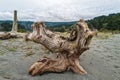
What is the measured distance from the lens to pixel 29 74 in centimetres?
578

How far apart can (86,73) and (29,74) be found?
1.25m

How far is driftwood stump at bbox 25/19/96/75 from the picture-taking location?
19.2 feet

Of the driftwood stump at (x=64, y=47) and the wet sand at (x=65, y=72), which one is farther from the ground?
the driftwood stump at (x=64, y=47)

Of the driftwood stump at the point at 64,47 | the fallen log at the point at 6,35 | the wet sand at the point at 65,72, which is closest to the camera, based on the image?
the wet sand at the point at 65,72

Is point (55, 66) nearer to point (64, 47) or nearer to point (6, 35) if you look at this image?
point (64, 47)

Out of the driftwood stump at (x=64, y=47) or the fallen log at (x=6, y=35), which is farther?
the fallen log at (x=6, y=35)

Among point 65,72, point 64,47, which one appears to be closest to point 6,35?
point 64,47

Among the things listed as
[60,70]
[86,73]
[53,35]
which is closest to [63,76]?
[60,70]

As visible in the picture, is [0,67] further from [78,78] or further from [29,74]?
[78,78]

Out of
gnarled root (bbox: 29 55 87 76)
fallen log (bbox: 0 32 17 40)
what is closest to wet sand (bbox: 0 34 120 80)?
gnarled root (bbox: 29 55 87 76)

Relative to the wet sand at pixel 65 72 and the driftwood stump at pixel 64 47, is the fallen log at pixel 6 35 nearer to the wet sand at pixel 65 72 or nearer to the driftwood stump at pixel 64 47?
the wet sand at pixel 65 72

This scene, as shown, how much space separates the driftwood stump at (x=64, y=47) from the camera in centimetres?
586

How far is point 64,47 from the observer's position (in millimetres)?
6031

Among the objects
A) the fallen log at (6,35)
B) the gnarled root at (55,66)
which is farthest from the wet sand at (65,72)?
the fallen log at (6,35)
